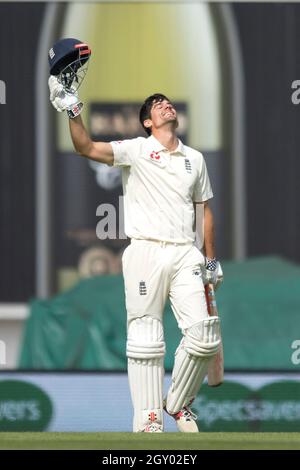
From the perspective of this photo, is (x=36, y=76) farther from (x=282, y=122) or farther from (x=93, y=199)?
(x=282, y=122)

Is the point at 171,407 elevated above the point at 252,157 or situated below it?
below

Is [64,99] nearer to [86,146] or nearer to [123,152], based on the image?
[86,146]

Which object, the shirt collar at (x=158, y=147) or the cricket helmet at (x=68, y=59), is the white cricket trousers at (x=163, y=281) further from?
the cricket helmet at (x=68, y=59)

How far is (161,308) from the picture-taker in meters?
6.80

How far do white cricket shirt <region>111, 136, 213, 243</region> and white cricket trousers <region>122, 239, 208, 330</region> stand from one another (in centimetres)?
5

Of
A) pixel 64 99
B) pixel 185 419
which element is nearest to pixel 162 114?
pixel 64 99

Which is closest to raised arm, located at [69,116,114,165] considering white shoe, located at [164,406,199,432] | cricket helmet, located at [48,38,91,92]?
cricket helmet, located at [48,38,91,92]

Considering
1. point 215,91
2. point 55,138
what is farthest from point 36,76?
point 215,91

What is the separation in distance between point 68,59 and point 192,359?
Answer: 3.94 feet

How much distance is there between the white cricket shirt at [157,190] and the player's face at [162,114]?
0.08 m

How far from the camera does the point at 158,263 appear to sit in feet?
22.1

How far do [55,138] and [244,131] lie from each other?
38.8 inches

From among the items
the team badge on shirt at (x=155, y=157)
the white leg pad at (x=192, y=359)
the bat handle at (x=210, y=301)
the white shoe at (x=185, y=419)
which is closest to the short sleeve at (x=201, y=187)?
the team badge on shirt at (x=155, y=157)
